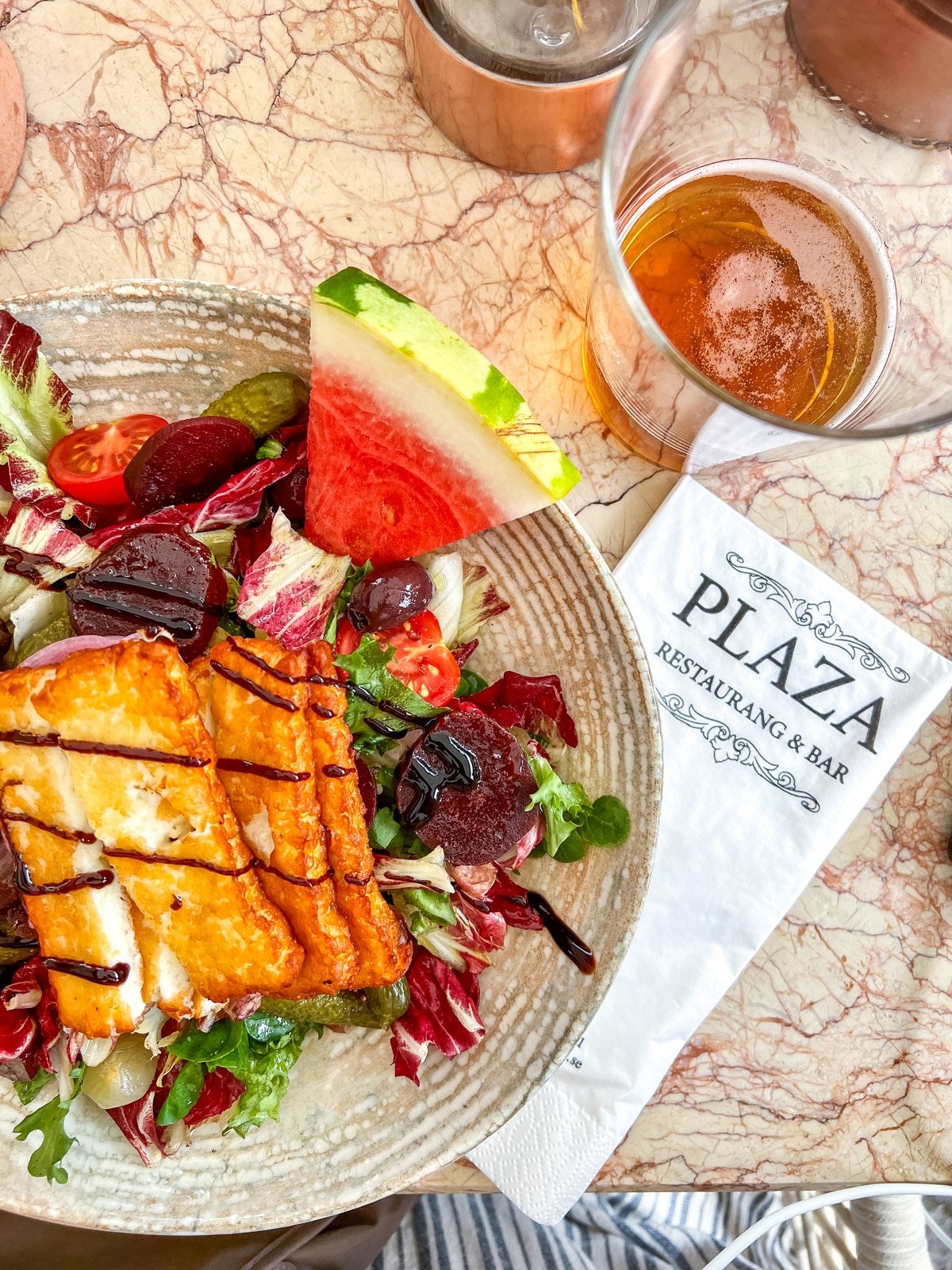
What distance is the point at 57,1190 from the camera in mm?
1404

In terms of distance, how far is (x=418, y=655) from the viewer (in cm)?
147

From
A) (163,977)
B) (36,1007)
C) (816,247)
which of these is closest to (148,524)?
(163,977)

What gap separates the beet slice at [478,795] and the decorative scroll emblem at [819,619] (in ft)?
1.99

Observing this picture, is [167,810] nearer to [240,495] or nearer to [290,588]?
[290,588]

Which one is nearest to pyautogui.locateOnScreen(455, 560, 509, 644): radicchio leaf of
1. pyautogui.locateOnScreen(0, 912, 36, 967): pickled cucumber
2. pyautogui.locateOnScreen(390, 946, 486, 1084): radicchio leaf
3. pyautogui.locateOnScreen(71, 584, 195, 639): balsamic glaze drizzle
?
pyautogui.locateOnScreen(71, 584, 195, 639): balsamic glaze drizzle

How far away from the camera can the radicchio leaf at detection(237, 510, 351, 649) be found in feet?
4.64

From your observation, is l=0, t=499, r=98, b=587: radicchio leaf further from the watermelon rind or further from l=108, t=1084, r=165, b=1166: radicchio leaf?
l=108, t=1084, r=165, b=1166: radicchio leaf

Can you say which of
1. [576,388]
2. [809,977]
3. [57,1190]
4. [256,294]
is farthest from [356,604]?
[809,977]

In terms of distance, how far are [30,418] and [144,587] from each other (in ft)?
1.22

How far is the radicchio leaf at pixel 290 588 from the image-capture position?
55.7 inches

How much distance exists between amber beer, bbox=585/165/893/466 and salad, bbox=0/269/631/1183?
39 cm

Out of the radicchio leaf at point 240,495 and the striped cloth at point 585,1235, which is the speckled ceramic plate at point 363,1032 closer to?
the radicchio leaf at point 240,495

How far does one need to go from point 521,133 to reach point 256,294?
565mm

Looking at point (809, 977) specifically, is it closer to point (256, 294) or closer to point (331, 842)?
point (331, 842)
